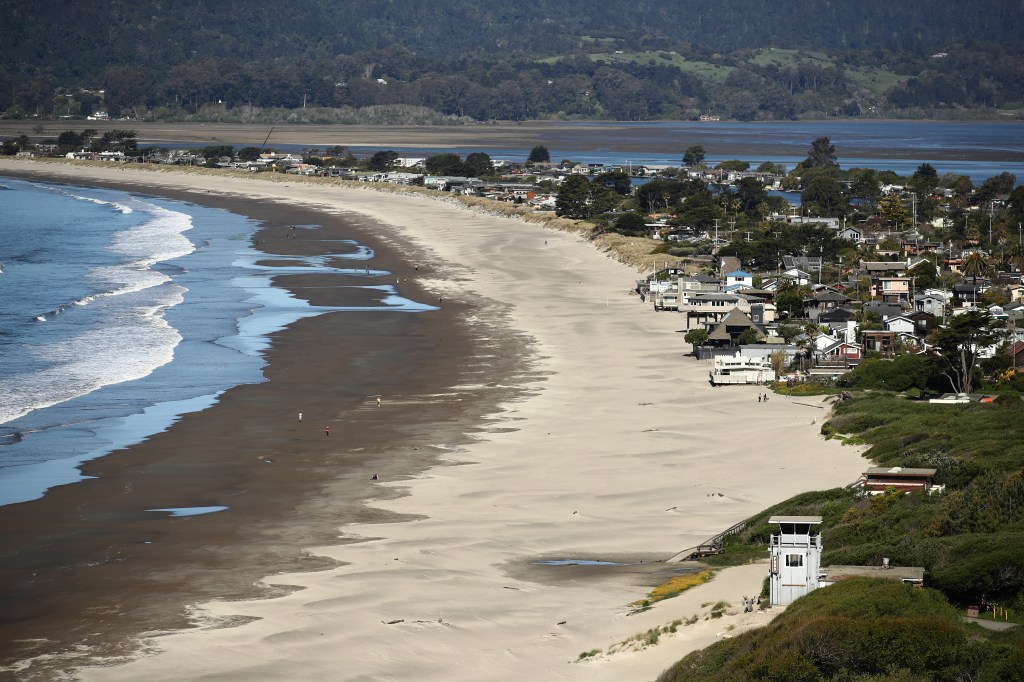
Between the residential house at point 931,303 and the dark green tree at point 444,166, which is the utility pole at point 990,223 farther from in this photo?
the dark green tree at point 444,166

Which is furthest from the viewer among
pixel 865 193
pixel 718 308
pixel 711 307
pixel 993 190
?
pixel 865 193

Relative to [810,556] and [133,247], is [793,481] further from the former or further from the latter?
[133,247]

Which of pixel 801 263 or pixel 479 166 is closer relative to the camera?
→ pixel 801 263

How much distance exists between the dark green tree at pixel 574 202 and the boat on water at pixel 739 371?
6192 centimetres

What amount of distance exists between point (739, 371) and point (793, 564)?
24.2 m

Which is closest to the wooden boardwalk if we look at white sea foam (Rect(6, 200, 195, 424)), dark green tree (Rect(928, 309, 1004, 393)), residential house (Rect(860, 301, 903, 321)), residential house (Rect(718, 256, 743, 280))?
dark green tree (Rect(928, 309, 1004, 393))

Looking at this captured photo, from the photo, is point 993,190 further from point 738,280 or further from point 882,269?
point 738,280

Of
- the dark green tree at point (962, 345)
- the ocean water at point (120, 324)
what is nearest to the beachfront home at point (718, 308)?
the ocean water at point (120, 324)

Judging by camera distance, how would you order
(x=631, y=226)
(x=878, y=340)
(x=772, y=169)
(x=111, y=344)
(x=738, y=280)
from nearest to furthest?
(x=878, y=340) < (x=111, y=344) < (x=738, y=280) < (x=631, y=226) < (x=772, y=169)

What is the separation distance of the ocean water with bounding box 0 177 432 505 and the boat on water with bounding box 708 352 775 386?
601 inches

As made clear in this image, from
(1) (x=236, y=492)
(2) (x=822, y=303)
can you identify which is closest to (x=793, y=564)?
(1) (x=236, y=492)

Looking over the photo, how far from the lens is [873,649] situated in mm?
18219

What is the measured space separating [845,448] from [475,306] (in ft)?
106

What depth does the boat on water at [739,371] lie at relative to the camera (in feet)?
149
